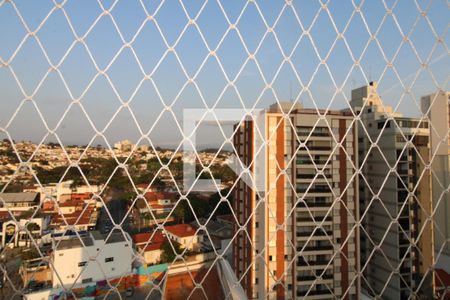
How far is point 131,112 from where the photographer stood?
68 centimetres

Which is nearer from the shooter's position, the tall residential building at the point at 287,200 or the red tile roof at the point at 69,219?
the red tile roof at the point at 69,219

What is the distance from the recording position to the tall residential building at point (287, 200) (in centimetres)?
83

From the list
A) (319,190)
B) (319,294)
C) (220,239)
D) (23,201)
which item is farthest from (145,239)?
(319,294)

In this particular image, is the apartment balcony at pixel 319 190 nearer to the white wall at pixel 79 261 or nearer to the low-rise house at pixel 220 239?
the low-rise house at pixel 220 239

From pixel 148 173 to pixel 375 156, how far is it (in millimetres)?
2780

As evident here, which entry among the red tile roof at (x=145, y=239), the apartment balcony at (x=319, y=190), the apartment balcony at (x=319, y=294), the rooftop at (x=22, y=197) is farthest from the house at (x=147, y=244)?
the apartment balcony at (x=319, y=294)

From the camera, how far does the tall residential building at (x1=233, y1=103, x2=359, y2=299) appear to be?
0.83 m

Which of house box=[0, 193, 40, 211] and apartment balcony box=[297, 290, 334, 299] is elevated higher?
house box=[0, 193, 40, 211]

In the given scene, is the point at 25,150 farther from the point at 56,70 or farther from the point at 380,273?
the point at 380,273

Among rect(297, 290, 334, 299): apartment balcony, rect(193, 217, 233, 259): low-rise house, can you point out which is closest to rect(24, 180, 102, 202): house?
rect(193, 217, 233, 259): low-rise house

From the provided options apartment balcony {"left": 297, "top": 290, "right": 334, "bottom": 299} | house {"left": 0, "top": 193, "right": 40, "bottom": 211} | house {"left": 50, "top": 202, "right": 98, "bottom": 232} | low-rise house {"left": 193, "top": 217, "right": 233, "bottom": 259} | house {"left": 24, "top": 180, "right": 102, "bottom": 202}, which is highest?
house {"left": 24, "top": 180, "right": 102, "bottom": 202}

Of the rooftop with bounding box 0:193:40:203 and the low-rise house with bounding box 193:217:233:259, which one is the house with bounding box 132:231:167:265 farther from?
the rooftop with bounding box 0:193:40:203

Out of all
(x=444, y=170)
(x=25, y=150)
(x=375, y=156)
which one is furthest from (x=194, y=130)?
(x=375, y=156)

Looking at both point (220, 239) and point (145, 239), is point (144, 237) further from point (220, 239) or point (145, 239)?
point (220, 239)
